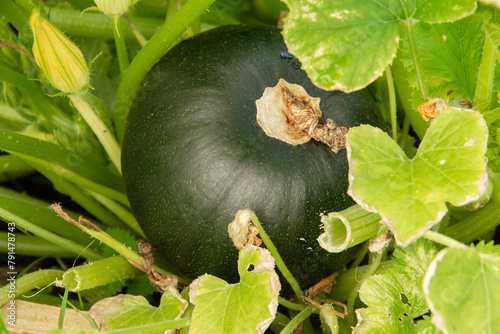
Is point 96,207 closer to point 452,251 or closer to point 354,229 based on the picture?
point 354,229

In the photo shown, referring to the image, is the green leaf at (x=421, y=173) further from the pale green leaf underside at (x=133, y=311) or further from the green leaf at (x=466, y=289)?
the pale green leaf underside at (x=133, y=311)

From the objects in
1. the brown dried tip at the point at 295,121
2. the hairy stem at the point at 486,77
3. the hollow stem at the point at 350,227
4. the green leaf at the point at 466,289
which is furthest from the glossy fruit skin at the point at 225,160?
the green leaf at the point at 466,289

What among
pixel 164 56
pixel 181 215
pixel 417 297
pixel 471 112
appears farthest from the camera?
pixel 164 56

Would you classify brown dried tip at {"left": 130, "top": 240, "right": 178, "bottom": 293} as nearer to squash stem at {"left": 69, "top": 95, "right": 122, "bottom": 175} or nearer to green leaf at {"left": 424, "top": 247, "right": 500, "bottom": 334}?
squash stem at {"left": 69, "top": 95, "right": 122, "bottom": 175}

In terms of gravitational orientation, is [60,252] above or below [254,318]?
below

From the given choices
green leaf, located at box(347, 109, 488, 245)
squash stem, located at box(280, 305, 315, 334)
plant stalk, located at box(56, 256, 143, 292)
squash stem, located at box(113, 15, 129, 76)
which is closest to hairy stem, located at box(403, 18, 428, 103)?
green leaf, located at box(347, 109, 488, 245)

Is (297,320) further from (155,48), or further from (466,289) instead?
(155,48)

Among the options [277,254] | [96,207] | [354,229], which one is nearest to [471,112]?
[354,229]
